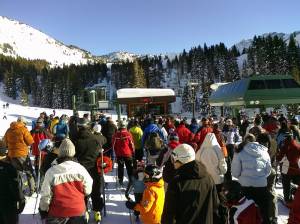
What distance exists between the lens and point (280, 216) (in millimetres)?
7293

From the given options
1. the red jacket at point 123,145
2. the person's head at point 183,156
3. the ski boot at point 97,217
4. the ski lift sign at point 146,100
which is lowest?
the ski boot at point 97,217

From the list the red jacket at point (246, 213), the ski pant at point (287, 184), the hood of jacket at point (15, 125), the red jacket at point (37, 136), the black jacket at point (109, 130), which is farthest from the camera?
the black jacket at point (109, 130)

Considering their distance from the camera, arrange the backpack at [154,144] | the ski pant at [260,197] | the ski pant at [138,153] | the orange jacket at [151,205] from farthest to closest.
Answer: the ski pant at [138,153] < the backpack at [154,144] < the ski pant at [260,197] < the orange jacket at [151,205]

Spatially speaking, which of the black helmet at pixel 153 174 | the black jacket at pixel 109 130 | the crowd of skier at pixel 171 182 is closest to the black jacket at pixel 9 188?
the crowd of skier at pixel 171 182

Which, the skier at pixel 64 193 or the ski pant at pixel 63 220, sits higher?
the skier at pixel 64 193

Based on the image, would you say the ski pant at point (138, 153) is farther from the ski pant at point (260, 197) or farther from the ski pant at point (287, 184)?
the ski pant at point (260, 197)

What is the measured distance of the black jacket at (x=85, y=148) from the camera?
6.54 metres

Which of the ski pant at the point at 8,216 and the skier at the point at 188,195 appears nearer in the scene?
the skier at the point at 188,195

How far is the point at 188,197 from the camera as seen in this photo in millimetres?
3416

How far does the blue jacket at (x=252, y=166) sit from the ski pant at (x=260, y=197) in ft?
0.22

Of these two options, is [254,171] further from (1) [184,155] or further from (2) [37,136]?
(2) [37,136]

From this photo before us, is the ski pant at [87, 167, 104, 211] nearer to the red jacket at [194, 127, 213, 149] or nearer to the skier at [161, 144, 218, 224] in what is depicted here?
the red jacket at [194, 127, 213, 149]

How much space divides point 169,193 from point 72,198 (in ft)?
4.23

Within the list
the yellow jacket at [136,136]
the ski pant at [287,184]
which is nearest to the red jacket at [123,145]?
the yellow jacket at [136,136]
